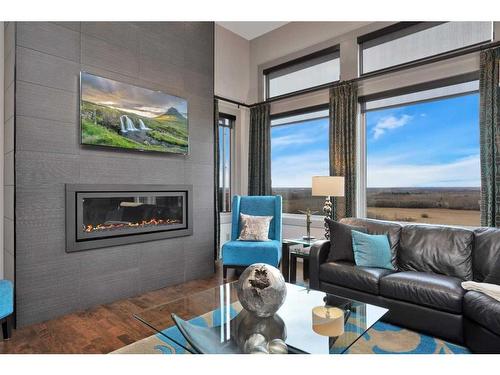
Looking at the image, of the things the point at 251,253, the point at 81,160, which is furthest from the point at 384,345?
the point at 81,160

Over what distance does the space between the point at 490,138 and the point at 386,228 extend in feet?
4.42

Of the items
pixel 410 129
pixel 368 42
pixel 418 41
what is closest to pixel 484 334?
pixel 410 129

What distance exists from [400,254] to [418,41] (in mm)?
2561

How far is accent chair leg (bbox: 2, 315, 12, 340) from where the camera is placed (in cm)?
226

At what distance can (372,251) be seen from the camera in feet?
Result: 9.16

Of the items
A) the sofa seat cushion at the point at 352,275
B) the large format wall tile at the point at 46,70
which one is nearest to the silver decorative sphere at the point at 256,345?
the sofa seat cushion at the point at 352,275

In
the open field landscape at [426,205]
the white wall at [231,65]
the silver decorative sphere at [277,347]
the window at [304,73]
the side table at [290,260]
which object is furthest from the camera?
the white wall at [231,65]

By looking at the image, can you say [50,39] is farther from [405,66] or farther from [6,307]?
[405,66]

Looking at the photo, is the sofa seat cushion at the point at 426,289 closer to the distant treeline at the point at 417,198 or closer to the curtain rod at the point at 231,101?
the distant treeline at the point at 417,198

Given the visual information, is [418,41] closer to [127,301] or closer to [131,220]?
[131,220]

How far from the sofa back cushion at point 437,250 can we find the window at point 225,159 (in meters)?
2.82

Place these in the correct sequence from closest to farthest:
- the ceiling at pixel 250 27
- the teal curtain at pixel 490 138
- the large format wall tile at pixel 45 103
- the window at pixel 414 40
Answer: the large format wall tile at pixel 45 103 → the teal curtain at pixel 490 138 → the window at pixel 414 40 → the ceiling at pixel 250 27

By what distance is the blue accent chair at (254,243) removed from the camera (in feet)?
11.9

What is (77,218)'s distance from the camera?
2.85 metres
